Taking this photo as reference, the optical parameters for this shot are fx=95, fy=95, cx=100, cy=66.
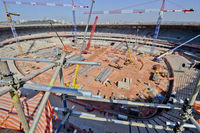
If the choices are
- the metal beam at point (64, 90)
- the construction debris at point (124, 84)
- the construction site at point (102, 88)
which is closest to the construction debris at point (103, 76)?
the construction site at point (102, 88)

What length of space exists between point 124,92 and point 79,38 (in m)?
47.1

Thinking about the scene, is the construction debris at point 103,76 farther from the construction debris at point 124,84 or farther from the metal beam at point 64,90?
the metal beam at point 64,90

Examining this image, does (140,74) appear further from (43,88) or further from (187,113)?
(43,88)

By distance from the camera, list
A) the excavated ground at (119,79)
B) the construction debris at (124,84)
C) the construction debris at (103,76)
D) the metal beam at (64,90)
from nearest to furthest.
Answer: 1. the metal beam at (64,90)
2. the excavated ground at (119,79)
3. the construction debris at (124,84)
4. the construction debris at (103,76)

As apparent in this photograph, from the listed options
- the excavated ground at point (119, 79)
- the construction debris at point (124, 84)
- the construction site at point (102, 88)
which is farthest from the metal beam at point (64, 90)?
the construction debris at point (124, 84)

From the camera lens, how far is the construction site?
10.9ft

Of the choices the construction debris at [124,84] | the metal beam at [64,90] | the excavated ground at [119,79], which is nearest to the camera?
the metal beam at [64,90]

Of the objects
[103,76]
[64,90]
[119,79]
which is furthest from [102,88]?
[64,90]

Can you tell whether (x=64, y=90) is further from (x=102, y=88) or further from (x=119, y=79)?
(x=119, y=79)

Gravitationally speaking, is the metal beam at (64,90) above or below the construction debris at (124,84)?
above

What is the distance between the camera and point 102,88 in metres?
17.3

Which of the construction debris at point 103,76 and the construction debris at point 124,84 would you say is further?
the construction debris at point 103,76

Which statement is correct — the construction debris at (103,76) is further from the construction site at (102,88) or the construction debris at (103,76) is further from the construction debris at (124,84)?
the construction debris at (124,84)

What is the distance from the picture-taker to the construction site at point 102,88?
331 cm
